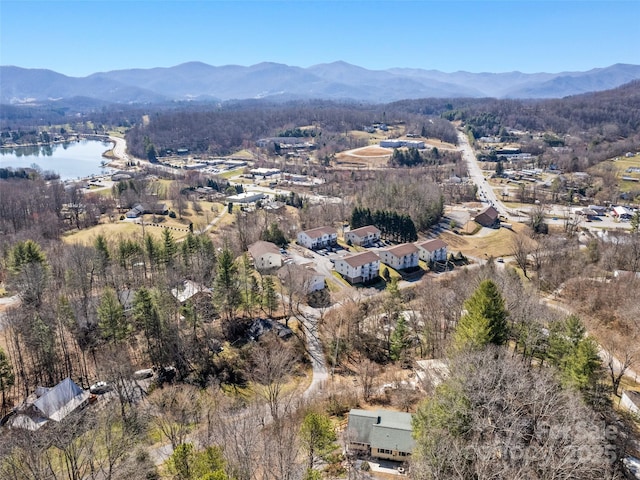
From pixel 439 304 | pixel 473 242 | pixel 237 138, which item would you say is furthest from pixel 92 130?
pixel 439 304

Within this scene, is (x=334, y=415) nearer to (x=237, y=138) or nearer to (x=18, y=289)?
(x=18, y=289)

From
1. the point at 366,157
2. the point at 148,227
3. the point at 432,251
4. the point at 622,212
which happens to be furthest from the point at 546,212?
the point at 148,227

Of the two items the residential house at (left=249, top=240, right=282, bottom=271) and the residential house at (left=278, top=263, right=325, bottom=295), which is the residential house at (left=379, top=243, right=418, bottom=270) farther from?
the residential house at (left=249, top=240, right=282, bottom=271)

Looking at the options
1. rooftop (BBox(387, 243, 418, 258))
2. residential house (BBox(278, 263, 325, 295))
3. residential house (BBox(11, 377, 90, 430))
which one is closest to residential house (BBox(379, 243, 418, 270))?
rooftop (BBox(387, 243, 418, 258))

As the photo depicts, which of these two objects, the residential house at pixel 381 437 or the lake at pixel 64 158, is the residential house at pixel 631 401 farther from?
the lake at pixel 64 158

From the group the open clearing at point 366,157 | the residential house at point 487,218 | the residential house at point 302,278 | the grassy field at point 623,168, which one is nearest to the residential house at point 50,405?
the residential house at point 302,278

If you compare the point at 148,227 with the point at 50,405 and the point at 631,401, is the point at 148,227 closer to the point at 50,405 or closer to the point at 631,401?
the point at 50,405
